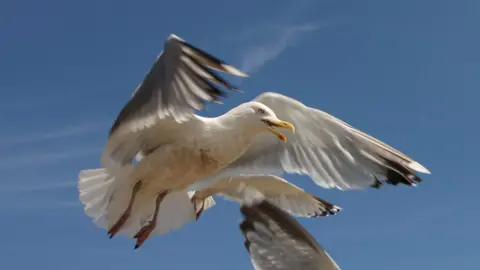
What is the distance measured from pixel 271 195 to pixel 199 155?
3.19 ft

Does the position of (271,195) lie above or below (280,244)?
above

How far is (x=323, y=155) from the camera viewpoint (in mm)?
4418

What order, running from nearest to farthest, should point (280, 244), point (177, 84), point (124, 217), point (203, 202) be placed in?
1. point (177, 84)
2. point (124, 217)
3. point (280, 244)
4. point (203, 202)

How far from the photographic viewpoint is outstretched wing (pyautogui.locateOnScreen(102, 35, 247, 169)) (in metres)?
3.02

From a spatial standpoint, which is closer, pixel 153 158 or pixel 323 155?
pixel 153 158

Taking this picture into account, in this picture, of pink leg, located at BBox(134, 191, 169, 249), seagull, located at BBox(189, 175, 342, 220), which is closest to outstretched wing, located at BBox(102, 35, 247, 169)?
pink leg, located at BBox(134, 191, 169, 249)

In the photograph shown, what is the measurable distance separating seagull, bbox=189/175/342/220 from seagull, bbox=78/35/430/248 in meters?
0.21

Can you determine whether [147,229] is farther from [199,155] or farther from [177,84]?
[177,84]

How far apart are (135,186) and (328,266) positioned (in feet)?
3.86

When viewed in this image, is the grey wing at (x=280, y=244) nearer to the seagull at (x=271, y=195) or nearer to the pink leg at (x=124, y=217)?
the seagull at (x=271, y=195)

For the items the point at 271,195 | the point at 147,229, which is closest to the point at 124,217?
the point at 147,229

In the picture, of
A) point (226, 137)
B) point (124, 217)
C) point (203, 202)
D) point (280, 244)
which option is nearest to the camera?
point (226, 137)

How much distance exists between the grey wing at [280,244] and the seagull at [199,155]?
0.94 feet

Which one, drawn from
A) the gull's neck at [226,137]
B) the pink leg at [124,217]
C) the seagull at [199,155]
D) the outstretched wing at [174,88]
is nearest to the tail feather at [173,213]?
the seagull at [199,155]
